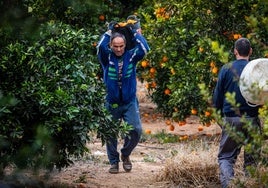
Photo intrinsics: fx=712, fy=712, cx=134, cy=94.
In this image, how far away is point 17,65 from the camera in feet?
23.1

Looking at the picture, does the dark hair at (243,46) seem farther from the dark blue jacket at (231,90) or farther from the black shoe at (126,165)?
the black shoe at (126,165)

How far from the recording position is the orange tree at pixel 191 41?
37.1 ft

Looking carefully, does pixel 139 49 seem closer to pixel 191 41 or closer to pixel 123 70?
pixel 123 70

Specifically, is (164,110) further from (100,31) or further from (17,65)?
(17,65)

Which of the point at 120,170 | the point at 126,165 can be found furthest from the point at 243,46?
the point at 120,170

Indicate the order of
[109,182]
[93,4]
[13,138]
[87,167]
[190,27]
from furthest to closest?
[190,27]
[87,167]
[109,182]
[13,138]
[93,4]

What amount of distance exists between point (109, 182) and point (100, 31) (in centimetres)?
573

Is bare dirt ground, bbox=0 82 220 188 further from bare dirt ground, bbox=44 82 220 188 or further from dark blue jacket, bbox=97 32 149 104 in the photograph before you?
dark blue jacket, bbox=97 32 149 104

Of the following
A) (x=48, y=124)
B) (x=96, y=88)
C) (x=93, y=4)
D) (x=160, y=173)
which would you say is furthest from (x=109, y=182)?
(x=93, y=4)

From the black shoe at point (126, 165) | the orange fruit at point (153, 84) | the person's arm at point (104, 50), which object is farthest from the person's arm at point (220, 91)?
the orange fruit at point (153, 84)

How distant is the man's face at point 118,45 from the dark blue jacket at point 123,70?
0.22 ft

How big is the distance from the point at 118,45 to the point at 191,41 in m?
3.44

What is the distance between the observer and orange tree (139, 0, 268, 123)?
37.1 ft

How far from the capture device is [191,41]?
1208cm
